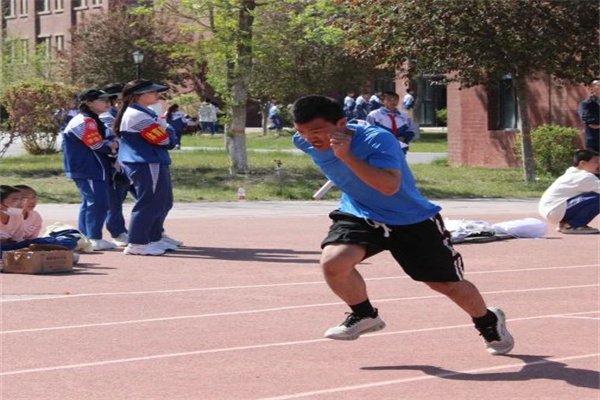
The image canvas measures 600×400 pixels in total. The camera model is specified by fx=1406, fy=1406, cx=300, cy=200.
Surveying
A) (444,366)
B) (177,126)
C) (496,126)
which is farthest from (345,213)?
(496,126)

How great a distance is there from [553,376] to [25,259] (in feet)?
21.6

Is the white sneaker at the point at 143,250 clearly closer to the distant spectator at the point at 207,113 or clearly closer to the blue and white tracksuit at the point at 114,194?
the blue and white tracksuit at the point at 114,194

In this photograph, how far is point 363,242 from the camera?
8242 mm

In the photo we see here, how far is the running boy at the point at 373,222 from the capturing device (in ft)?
26.0

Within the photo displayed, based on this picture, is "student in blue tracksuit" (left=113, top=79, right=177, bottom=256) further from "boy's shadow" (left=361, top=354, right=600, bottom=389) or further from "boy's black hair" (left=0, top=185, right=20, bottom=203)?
"boy's shadow" (left=361, top=354, right=600, bottom=389)

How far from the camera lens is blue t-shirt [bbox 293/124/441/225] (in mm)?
7953

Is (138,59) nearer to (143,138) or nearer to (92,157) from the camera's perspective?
(92,157)

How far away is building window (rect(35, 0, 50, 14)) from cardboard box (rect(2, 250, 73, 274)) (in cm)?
5991

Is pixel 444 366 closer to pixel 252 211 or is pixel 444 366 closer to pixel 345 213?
pixel 345 213

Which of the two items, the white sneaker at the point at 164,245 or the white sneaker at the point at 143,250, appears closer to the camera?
the white sneaker at the point at 143,250

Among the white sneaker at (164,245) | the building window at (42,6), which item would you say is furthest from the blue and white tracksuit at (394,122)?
the building window at (42,6)

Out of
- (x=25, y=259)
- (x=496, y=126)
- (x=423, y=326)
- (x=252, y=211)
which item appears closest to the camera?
(x=423, y=326)

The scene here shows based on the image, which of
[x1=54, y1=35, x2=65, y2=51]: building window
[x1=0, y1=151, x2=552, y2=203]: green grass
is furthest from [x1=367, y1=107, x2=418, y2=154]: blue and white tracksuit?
[x1=54, y1=35, x2=65, y2=51]: building window

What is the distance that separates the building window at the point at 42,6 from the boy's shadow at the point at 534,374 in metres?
65.5
